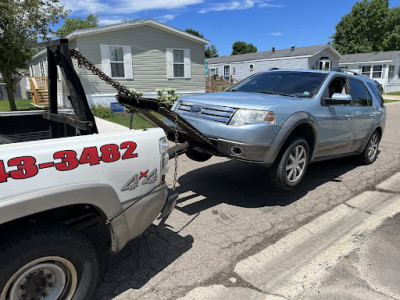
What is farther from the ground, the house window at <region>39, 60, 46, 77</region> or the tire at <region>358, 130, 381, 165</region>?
the house window at <region>39, 60, 46, 77</region>

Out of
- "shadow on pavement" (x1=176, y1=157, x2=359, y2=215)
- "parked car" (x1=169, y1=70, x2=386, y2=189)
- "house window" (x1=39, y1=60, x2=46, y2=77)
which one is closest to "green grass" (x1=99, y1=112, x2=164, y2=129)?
"shadow on pavement" (x1=176, y1=157, x2=359, y2=215)

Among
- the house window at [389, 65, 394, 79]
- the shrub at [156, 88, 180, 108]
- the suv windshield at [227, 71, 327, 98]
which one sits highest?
the house window at [389, 65, 394, 79]

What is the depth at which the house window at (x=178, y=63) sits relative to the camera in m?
15.9

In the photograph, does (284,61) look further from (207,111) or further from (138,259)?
(138,259)

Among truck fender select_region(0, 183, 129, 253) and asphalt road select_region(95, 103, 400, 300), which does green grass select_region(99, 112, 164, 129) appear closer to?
asphalt road select_region(95, 103, 400, 300)

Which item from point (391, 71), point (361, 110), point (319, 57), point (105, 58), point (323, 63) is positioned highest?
point (319, 57)

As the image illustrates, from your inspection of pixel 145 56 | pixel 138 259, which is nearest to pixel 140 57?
pixel 145 56

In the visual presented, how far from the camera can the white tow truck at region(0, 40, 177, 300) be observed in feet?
5.78

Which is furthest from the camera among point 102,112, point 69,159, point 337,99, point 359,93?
point 102,112

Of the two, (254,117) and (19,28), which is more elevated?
(19,28)

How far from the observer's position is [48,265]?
6.47ft

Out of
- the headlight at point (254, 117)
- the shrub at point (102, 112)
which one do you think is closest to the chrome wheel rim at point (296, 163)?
the headlight at point (254, 117)

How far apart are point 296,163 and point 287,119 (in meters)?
0.71

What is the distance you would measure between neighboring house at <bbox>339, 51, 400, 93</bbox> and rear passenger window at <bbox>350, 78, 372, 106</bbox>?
28.2m
